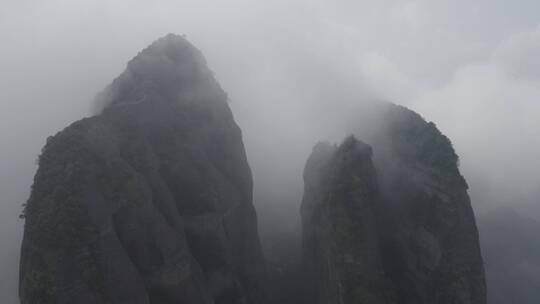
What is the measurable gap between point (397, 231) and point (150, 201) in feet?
91.8

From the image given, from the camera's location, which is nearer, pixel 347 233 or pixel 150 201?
pixel 150 201

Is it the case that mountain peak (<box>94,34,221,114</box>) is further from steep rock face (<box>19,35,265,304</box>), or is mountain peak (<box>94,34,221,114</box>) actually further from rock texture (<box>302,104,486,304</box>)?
rock texture (<box>302,104,486,304</box>)

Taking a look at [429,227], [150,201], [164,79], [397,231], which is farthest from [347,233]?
[164,79]

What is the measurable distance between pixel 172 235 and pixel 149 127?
1369 cm

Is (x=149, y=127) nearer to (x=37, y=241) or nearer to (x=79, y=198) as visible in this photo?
(x=79, y=198)

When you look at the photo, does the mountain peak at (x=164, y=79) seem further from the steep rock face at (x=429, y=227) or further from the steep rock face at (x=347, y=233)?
the steep rock face at (x=429, y=227)

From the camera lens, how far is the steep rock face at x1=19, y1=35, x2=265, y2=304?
43688mm

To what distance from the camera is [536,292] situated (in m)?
101

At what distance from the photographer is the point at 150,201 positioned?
50.1 meters

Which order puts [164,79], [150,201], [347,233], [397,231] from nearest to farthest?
[150,201] → [347,233] → [397,231] → [164,79]

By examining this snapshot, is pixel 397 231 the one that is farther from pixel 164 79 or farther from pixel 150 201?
pixel 164 79

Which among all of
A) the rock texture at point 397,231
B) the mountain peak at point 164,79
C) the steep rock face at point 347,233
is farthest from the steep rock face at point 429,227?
the mountain peak at point 164,79

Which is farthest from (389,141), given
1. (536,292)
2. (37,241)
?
(536,292)

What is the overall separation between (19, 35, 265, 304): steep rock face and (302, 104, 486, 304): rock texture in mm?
10896
